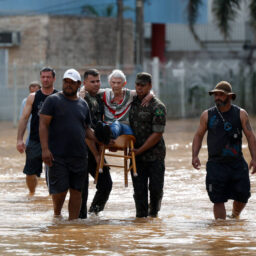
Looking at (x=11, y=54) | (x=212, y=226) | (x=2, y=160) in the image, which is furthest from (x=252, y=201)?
(x=11, y=54)

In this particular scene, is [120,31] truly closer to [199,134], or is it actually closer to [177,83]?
[177,83]

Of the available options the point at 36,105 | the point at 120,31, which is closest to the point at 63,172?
the point at 36,105

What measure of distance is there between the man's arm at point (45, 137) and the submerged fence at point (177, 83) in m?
18.0

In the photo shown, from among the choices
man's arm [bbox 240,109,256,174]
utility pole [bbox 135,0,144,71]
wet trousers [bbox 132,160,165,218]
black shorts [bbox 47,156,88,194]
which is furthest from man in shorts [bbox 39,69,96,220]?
utility pole [bbox 135,0,144,71]

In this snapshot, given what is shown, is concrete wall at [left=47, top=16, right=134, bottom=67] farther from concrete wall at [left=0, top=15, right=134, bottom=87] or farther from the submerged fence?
the submerged fence

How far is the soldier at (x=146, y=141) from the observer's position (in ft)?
28.0

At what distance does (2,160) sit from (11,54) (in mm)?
15889

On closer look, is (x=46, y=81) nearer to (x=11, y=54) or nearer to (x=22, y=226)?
(x=22, y=226)

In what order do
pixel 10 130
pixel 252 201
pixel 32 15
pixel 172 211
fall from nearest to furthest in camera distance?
1. pixel 172 211
2. pixel 252 201
3. pixel 10 130
4. pixel 32 15

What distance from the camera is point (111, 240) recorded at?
6812mm

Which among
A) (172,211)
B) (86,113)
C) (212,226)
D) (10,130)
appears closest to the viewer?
(212,226)

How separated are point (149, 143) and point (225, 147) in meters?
0.78

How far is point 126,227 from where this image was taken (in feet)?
25.3

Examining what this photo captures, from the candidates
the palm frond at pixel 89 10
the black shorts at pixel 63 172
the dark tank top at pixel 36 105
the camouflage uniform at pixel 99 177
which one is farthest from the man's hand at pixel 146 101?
the palm frond at pixel 89 10
